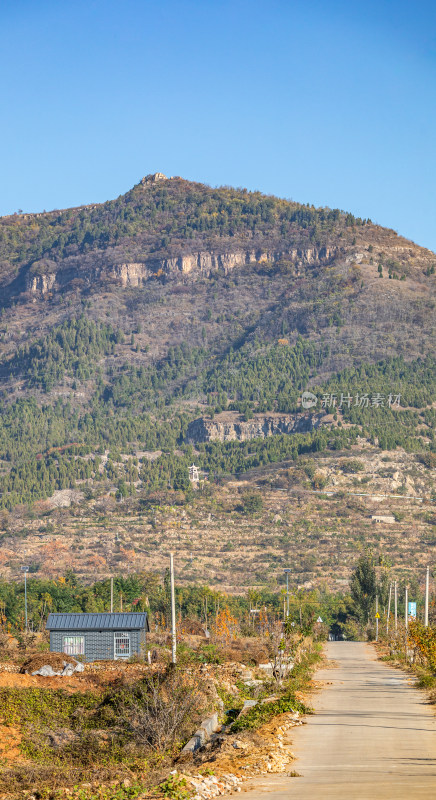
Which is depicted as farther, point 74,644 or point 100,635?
point 74,644

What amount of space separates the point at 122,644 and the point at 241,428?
5432 inches

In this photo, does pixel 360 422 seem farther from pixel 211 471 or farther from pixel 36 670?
pixel 36 670

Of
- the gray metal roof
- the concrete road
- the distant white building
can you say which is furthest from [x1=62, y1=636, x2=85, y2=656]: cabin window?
the distant white building

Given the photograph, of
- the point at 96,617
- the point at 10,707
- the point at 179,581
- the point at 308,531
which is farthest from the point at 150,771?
the point at 308,531

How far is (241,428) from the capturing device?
179750mm

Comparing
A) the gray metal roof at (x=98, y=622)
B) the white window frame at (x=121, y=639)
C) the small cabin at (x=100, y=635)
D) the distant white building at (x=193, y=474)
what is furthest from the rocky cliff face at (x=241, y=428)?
the white window frame at (x=121, y=639)

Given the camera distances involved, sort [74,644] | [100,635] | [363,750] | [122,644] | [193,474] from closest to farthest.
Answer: [363,750] → [122,644] → [100,635] → [74,644] → [193,474]

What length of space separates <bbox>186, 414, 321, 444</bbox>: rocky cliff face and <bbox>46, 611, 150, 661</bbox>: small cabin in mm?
131379

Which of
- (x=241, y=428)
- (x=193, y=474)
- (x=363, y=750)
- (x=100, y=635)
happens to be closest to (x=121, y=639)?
(x=100, y=635)

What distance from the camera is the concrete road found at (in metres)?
13.4

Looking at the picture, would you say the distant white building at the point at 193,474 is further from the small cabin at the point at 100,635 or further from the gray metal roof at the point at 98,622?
the small cabin at the point at 100,635

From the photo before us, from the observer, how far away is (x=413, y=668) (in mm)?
38688

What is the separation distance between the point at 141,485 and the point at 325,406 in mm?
36481

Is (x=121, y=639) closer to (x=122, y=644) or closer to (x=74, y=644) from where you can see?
(x=122, y=644)
